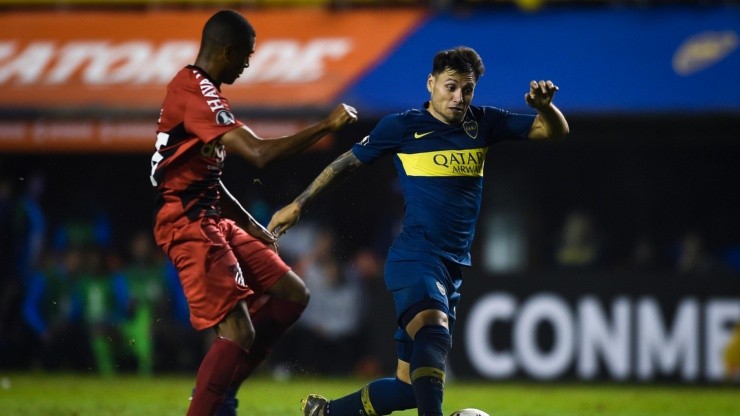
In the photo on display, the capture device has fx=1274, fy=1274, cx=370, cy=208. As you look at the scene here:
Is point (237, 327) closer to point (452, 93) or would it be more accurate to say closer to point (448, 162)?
point (448, 162)

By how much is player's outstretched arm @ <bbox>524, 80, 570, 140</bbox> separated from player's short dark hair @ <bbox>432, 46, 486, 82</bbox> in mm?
312

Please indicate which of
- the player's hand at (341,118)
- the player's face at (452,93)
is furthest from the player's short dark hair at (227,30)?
the player's face at (452,93)

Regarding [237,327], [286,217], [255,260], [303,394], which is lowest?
[303,394]

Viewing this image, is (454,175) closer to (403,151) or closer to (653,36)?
(403,151)

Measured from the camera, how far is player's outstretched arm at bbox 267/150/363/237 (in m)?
6.68

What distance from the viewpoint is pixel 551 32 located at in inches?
583

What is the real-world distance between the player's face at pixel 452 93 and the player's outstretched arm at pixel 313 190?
1.76 ft

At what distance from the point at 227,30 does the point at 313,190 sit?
1.01 meters

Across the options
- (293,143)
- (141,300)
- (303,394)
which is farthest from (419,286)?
(141,300)

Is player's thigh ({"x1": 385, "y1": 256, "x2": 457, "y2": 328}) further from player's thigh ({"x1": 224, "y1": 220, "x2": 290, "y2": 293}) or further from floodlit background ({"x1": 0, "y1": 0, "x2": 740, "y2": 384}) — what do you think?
floodlit background ({"x1": 0, "y1": 0, "x2": 740, "y2": 384})

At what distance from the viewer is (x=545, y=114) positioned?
675cm

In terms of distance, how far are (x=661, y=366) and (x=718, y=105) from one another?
3.33m

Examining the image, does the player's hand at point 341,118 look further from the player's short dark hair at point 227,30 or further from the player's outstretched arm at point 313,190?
the player's outstretched arm at point 313,190

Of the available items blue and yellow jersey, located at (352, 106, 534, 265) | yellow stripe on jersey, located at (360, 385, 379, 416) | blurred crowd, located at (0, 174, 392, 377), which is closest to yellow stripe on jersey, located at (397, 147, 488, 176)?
blue and yellow jersey, located at (352, 106, 534, 265)
